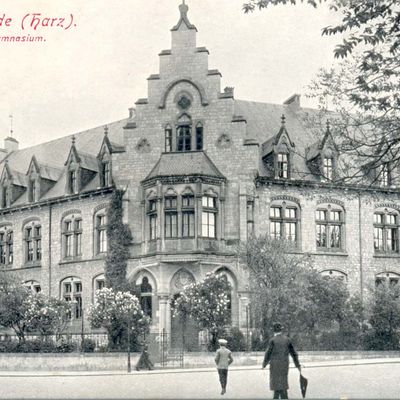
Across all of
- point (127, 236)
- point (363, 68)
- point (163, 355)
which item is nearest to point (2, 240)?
point (127, 236)

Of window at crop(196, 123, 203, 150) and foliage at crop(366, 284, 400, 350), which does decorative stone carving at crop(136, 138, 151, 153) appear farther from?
foliage at crop(366, 284, 400, 350)

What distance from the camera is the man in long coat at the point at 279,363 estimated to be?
14.6 metres

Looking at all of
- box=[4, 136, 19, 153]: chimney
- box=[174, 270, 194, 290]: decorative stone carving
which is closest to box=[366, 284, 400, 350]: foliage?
box=[174, 270, 194, 290]: decorative stone carving

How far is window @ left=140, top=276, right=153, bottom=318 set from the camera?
3919cm

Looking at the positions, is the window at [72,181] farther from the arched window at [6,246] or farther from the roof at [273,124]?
the roof at [273,124]

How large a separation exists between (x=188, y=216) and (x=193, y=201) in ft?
2.53

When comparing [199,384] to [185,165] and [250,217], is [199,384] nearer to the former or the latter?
[250,217]

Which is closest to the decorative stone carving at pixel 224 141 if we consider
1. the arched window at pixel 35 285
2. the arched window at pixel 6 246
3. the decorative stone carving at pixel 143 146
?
the decorative stone carving at pixel 143 146

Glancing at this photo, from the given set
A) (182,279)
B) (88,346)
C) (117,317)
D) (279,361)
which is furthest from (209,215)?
(279,361)

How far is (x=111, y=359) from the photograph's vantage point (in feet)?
103

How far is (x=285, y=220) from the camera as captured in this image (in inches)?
1649

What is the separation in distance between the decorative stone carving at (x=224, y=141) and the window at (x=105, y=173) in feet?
22.8

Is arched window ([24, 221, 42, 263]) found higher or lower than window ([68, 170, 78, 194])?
lower

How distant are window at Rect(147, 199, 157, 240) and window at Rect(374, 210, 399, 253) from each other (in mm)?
13150
